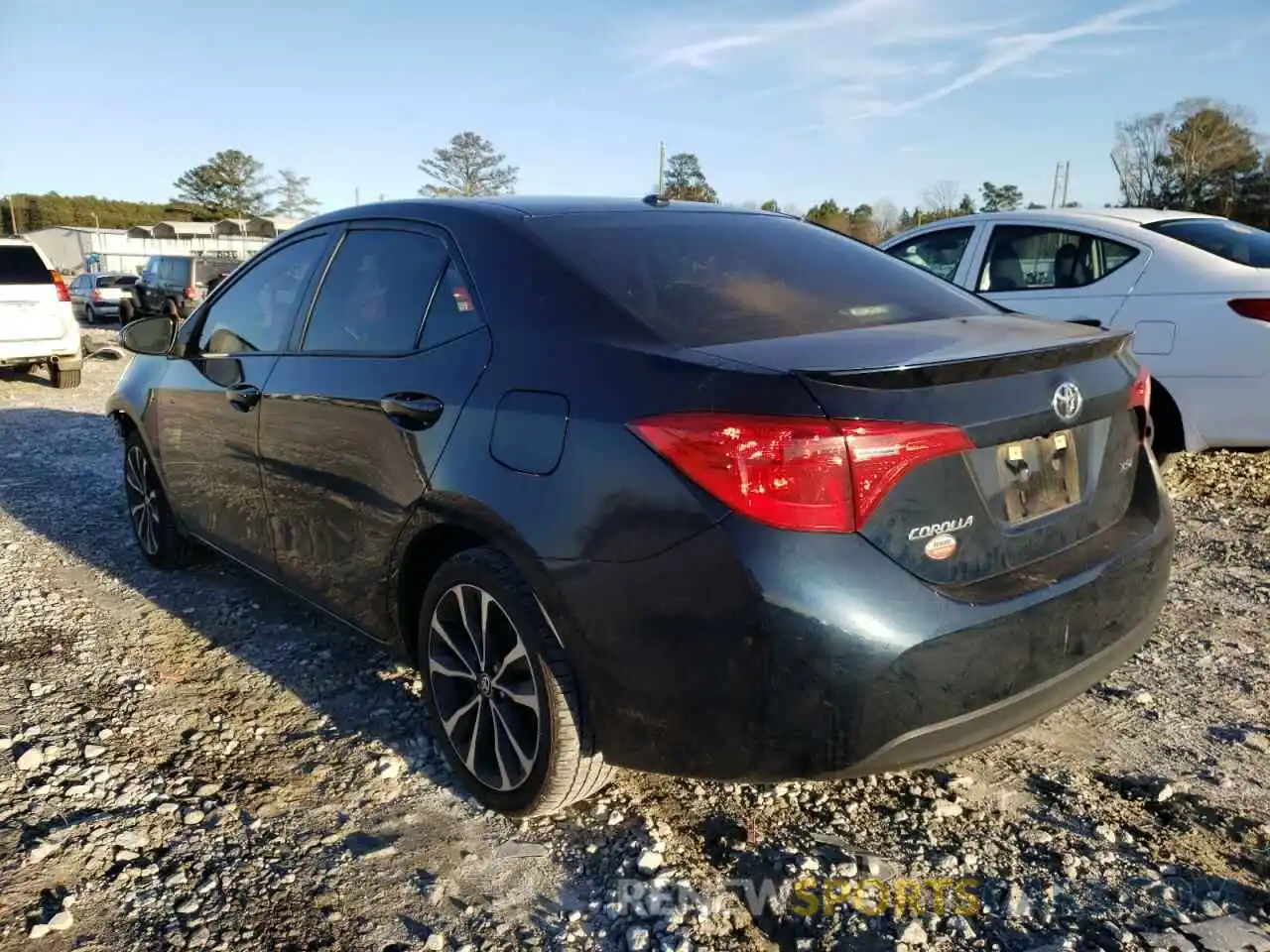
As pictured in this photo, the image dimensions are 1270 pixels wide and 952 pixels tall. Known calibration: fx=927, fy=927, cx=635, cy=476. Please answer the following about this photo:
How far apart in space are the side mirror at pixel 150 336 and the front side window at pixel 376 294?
4.89 feet

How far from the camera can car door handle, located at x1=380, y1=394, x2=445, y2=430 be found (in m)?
2.47

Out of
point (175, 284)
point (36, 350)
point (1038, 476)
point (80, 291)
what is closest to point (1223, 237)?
point (1038, 476)

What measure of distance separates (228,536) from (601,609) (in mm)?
2273

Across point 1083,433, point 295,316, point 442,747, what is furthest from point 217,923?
point 1083,433

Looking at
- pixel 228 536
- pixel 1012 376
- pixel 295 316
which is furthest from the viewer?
pixel 228 536

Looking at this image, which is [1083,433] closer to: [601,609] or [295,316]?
[601,609]

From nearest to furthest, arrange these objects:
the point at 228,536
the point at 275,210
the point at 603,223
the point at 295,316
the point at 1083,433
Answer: the point at 1083,433 < the point at 603,223 < the point at 295,316 < the point at 228,536 < the point at 275,210

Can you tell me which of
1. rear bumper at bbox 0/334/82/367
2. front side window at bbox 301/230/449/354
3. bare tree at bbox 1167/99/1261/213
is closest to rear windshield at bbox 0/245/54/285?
rear bumper at bbox 0/334/82/367

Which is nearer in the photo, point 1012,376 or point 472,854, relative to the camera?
point 1012,376

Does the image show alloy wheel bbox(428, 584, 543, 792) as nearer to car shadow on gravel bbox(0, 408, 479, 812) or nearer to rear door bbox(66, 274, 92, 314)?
car shadow on gravel bbox(0, 408, 479, 812)

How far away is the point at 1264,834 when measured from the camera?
235 centimetres

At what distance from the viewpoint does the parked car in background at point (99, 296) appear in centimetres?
2502

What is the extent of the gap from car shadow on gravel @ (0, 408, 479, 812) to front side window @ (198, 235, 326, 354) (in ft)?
3.15

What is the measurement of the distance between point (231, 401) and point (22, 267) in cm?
958
